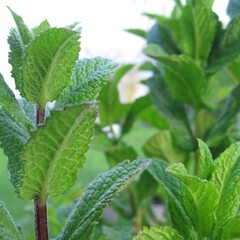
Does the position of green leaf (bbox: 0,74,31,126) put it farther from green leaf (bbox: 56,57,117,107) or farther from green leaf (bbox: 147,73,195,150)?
green leaf (bbox: 147,73,195,150)

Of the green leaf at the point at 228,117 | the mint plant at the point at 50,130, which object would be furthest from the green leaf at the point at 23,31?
the green leaf at the point at 228,117

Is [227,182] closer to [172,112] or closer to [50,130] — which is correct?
[50,130]

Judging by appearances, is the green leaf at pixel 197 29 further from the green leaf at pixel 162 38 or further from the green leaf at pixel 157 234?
the green leaf at pixel 157 234

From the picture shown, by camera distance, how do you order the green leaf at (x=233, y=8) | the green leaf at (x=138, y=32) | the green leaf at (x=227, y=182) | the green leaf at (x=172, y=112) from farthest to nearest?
the green leaf at (x=138, y=32) < the green leaf at (x=172, y=112) < the green leaf at (x=233, y=8) < the green leaf at (x=227, y=182)

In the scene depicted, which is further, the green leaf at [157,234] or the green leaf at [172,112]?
the green leaf at [172,112]

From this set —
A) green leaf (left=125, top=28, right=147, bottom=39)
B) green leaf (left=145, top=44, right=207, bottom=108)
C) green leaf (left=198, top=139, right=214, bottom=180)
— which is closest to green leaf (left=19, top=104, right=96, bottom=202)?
green leaf (left=198, top=139, right=214, bottom=180)

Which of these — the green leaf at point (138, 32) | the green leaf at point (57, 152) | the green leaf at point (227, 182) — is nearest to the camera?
the green leaf at point (57, 152)

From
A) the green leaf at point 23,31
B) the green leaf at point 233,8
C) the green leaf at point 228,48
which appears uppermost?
the green leaf at point 233,8
